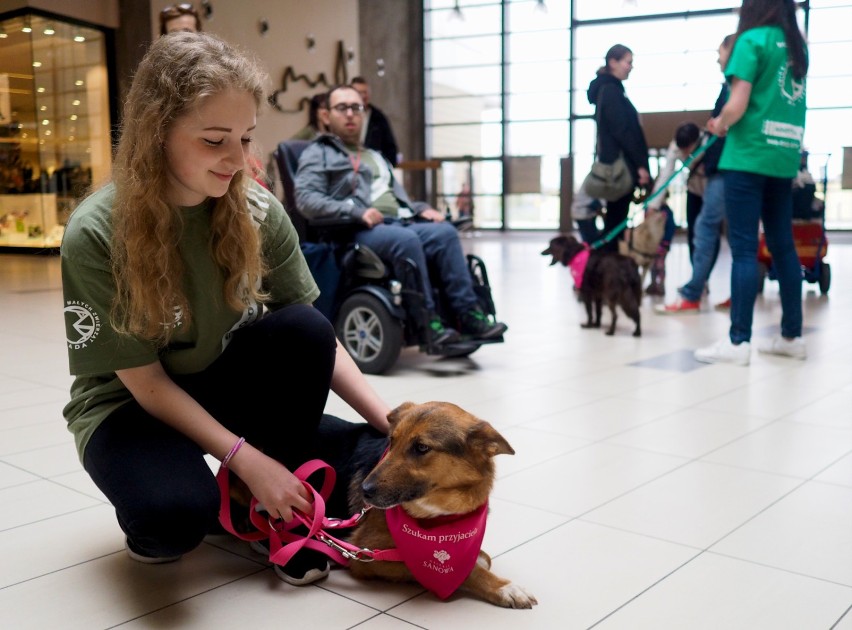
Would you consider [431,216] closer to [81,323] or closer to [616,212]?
[616,212]

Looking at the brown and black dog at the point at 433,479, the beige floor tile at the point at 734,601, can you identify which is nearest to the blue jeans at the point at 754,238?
the beige floor tile at the point at 734,601

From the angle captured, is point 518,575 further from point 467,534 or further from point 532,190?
point 532,190

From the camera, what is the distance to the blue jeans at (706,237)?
5.77 metres

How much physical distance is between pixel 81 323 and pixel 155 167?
314 millimetres

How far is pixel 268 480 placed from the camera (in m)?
1.56

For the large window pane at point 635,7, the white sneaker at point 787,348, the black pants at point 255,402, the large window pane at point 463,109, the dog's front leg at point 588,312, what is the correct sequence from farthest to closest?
the large window pane at point 463,109, the large window pane at point 635,7, the dog's front leg at point 588,312, the white sneaker at point 787,348, the black pants at point 255,402

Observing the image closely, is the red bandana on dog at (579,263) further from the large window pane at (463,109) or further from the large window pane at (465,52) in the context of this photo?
the large window pane at (465,52)

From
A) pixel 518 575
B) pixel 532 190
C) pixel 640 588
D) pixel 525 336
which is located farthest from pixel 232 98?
pixel 532 190

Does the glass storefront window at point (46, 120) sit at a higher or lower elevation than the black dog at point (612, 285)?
higher

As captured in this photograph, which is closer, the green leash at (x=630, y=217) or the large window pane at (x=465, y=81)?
the green leash at (x=630, y=217)

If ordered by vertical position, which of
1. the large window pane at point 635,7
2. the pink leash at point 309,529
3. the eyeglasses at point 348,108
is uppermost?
the large window pane at point 635,7

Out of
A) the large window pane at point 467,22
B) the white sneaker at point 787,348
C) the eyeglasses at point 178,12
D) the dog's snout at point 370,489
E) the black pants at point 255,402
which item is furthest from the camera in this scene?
the large window pane at point 467,22

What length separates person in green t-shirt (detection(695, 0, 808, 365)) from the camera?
3689mm

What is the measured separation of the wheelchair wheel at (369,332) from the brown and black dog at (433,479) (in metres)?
2.02
